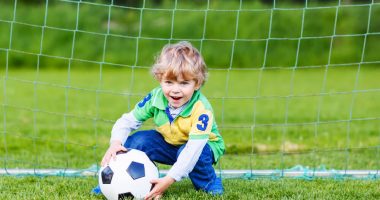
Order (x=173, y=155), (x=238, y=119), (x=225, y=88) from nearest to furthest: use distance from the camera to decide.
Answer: (x=173, y=155), (x=238, y=119), (x=225, y=88)

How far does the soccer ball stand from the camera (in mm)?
3408

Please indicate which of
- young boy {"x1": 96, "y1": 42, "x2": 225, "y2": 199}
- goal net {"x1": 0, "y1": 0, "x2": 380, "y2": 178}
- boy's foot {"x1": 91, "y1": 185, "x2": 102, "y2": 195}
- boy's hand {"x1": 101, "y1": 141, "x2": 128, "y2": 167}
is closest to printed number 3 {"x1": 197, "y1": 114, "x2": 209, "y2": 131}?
young boy {"x1": 96, "y1": 42, "x2": 225, "y2": 199}

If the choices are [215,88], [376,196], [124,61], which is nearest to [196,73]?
[376,196]

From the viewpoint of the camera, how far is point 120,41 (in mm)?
13875

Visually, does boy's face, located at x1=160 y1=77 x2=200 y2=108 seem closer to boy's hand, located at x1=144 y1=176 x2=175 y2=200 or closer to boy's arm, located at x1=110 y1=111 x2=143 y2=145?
boy's arm, located at x1=110 y1=111 x2=143 y2=145

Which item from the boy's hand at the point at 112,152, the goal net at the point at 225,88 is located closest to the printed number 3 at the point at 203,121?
the boy's hand at the point at 112,152

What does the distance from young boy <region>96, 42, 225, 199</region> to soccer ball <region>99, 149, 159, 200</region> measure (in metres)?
0.05

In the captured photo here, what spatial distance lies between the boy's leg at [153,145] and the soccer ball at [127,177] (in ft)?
0.69

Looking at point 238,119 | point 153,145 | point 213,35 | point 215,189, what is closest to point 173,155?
point 153,145

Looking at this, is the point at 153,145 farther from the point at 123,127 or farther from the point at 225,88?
the point at 225,88

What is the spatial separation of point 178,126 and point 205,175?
0.30m

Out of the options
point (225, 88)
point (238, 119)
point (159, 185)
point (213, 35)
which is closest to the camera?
point (159, 185)

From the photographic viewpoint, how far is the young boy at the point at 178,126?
11.3 ft

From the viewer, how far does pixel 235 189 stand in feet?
12.7
